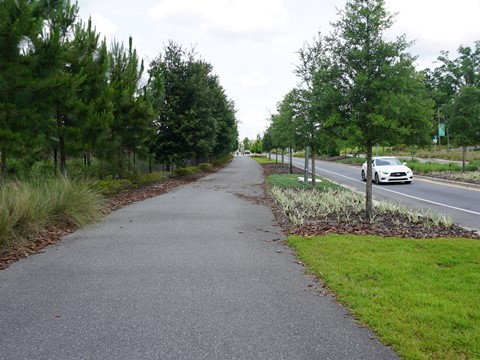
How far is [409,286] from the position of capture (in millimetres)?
4578

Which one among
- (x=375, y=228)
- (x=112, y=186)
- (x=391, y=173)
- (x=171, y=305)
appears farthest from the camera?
(x=391, y=173)

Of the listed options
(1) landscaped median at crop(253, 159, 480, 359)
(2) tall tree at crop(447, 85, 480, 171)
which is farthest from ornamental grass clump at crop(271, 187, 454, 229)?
(2) tall tree at crop(447, 85, 480, 171)

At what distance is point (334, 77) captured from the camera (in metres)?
9.31

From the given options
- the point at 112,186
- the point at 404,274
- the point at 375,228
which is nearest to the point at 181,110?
the point at 112,186

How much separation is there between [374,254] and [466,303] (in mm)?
2038

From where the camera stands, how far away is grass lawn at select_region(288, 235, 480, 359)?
10.9 feet

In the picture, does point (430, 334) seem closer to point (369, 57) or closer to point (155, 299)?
point (155, 299)

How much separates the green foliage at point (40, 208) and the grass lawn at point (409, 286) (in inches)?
182

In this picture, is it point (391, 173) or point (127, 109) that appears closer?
point (127, 109)

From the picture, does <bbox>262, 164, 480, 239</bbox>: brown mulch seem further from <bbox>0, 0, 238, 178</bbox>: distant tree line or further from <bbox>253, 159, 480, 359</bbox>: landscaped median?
<bbox>0, 0, 238, 178</bbox>: distant tree line

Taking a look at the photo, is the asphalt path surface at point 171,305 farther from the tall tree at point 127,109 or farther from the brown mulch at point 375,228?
the tall tree at point 127,109

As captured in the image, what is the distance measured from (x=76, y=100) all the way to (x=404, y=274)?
32.1ft

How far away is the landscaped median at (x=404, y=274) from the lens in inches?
134

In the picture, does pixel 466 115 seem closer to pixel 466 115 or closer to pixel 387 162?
pixel 466 115
